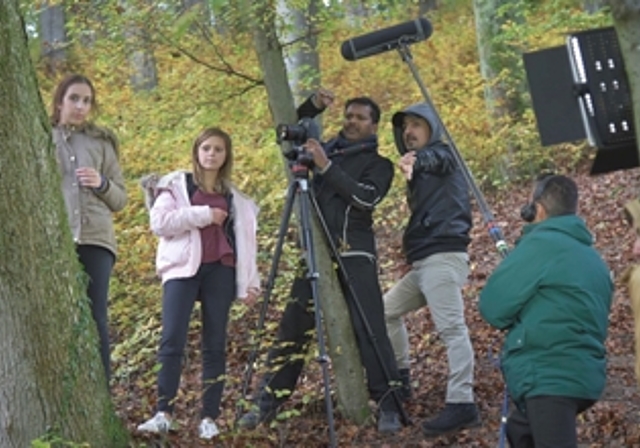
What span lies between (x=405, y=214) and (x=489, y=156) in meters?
1.72

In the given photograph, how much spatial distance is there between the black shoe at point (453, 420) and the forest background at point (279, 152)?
0.21ft

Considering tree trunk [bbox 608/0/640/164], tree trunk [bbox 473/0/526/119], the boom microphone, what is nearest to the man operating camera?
the boom microphone

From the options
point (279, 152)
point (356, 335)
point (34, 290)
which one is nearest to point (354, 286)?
point (356, 335)

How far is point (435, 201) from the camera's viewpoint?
227 inches

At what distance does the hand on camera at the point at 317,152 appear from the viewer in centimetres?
555

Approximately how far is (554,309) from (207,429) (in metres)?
2.10

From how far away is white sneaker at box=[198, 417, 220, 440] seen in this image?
5.24 m

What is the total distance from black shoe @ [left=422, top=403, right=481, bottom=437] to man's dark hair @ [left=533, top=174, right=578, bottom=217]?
1726 mm

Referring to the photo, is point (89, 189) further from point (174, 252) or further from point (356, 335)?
point (356, 335)

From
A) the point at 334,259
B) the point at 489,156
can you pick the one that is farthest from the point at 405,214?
the point at 334,259

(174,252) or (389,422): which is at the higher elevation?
(174,252)

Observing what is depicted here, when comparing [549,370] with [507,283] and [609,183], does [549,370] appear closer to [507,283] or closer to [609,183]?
[507,283]

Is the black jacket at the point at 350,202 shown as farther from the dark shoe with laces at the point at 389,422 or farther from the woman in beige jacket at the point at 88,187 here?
the woman in beige jacket at the point at 88,187

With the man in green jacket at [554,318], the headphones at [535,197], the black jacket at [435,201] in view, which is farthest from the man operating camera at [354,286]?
the man in green jacket at [554,318]
